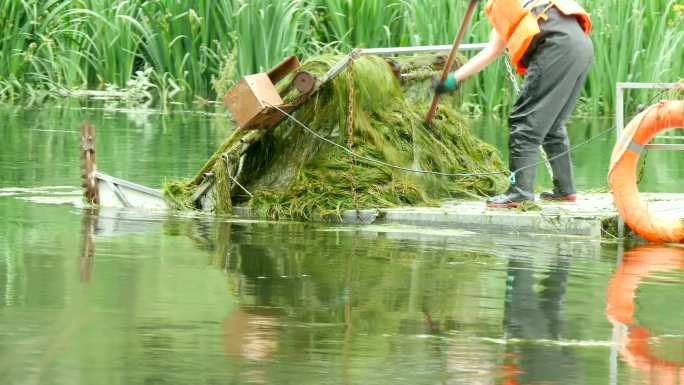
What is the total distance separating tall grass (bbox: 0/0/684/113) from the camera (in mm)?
19516

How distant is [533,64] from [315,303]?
11.5 feet

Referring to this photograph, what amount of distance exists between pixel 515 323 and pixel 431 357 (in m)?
0.90

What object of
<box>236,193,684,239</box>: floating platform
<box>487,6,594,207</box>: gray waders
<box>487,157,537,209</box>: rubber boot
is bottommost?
<box>236,193,684,239</box>: floating platform

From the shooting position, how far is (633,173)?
10.2m

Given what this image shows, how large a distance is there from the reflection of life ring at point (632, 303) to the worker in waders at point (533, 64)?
3.68ft

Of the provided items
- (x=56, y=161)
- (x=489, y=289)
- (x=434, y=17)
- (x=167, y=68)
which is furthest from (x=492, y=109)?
(x=489, y=289)

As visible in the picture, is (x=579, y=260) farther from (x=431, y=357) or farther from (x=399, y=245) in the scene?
(x=431, y=357)

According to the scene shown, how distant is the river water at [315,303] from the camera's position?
6.16 meters

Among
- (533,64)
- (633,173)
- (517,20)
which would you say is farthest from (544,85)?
(633,173)

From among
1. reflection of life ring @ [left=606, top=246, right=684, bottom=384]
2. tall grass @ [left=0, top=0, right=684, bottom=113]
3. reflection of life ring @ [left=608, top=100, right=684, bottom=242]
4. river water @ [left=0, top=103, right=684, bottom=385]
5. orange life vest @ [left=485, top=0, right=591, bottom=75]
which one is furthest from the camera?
tall grass @ [left=0, top=0, right=684, bottom=113]

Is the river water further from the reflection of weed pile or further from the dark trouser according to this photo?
the dark trouser

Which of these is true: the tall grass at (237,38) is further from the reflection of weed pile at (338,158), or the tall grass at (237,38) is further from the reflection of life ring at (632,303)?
the reflection of life ring at (632,303)

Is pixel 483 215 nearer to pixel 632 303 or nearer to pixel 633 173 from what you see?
pixel 633 173

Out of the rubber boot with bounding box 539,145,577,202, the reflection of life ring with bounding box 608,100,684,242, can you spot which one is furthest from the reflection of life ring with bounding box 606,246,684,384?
the rubber boot with bounding box 539,145,577,202
